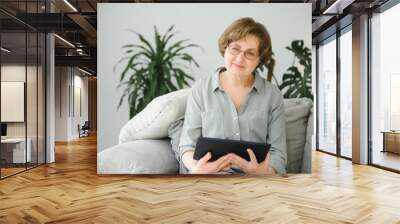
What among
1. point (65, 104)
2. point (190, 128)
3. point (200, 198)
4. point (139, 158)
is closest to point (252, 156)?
point (190, 128)

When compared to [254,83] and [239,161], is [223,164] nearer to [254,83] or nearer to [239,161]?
[239,161]

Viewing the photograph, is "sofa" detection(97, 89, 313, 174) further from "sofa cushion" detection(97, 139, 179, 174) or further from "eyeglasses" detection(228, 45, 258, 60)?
"eyeglasses" detection(228, 45, 258, 60)

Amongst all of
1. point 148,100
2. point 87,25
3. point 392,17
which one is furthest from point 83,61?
point 392,17

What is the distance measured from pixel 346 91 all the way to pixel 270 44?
3959 millimetres

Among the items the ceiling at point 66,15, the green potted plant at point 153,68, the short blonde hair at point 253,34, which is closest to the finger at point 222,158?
the green potted plant at point 153,68

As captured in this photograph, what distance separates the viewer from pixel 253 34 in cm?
589

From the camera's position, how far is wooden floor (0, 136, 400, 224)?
3932mm

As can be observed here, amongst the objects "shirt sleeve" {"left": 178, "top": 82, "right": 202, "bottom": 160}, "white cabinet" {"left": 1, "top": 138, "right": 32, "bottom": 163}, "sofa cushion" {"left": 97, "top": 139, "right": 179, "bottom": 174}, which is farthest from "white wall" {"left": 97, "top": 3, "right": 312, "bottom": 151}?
"white cabinet" {"left": 1, "top": 138, "right": 32, "bottom": 163}

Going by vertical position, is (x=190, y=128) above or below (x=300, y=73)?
below

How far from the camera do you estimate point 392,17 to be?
7.36 meters

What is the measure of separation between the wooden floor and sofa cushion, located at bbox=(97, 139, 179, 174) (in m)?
0.18

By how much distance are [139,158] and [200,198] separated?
126cm

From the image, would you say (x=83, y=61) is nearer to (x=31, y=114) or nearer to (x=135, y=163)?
(x=31, y=114)

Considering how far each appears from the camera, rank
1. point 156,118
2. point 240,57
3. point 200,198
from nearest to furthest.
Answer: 1. point 200,198
2. point 156,118
3. point 240,57
